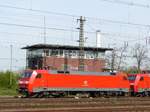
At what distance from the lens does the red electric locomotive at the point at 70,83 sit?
1710 inches

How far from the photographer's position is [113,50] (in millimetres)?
95562

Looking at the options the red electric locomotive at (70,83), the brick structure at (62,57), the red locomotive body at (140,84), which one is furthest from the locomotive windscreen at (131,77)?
the brick structure at (62,57)

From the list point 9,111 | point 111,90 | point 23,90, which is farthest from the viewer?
point 111,90

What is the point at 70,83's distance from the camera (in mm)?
46062

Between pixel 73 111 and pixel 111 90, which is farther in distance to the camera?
pixel 111 90

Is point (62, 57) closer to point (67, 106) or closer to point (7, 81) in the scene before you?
point (7, 81)

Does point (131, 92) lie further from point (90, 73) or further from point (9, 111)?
point (9, 111)

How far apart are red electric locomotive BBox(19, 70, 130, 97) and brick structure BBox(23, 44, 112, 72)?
134ft

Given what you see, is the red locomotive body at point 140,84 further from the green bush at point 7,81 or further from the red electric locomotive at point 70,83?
the green bush at point 7,81

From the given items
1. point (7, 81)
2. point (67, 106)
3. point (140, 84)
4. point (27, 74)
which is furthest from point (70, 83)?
point (7, 81)

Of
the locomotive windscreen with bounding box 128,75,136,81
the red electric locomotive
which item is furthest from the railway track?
the locomotive windscreen with bounding box 128,75,136,81

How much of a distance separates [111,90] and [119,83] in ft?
4.57

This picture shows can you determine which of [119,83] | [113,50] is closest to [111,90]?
[119,83]

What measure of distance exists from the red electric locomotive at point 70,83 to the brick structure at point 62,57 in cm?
4093
